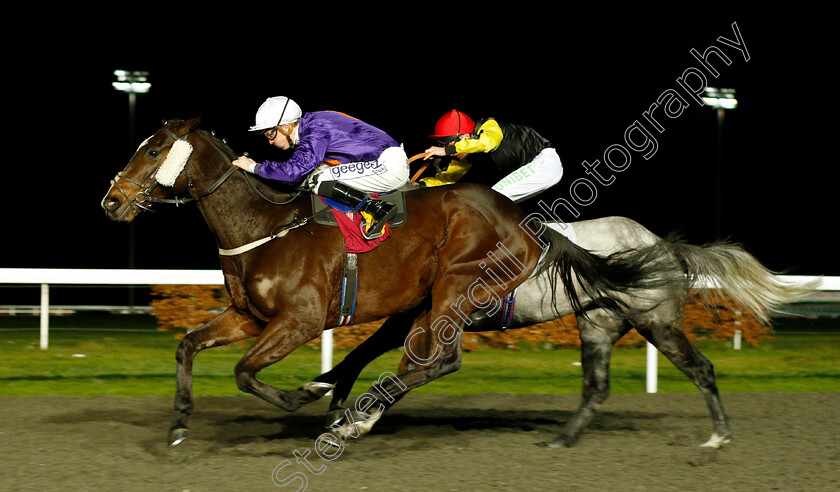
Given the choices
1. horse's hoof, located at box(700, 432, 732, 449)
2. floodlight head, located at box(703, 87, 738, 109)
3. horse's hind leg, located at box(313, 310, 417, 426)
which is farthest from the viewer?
floodlight head, located at box(703, 87, 738, 109)

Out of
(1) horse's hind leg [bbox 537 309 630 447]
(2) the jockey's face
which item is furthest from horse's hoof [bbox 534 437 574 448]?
(2) the jockey's face

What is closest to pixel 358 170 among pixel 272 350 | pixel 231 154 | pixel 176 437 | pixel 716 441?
pixel 231 154

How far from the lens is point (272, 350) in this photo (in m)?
4.08

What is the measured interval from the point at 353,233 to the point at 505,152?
1.24m

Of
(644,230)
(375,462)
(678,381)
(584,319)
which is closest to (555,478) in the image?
(375,462)

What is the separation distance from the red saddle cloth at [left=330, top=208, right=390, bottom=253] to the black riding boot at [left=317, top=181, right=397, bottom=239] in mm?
26

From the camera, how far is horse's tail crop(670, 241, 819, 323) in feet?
16.5

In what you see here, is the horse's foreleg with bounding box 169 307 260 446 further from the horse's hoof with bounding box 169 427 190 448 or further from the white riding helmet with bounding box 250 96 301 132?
the white riding helmet with bounding box 250 96 301 132

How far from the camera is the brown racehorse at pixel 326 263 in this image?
4.16 m

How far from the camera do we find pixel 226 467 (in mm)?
3912

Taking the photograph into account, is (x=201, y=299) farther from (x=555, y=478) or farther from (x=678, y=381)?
(x=555, y=478)

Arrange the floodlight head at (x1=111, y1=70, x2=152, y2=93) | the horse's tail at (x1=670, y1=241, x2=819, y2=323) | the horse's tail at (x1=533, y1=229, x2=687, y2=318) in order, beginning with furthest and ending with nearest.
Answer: the floodlight head at (x1=111, y1=70, x2=152, y2=93) < the horse's tail at (x1=670, y1=241, x2=819, y2=323) < the horse's tail at (x1=533, y1=229, x2=687, y2=318)

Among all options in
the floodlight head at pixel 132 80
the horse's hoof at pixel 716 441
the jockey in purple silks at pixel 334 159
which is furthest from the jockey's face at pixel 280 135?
the floodlight head at pixel 132 80

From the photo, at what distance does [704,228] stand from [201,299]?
102 ft
